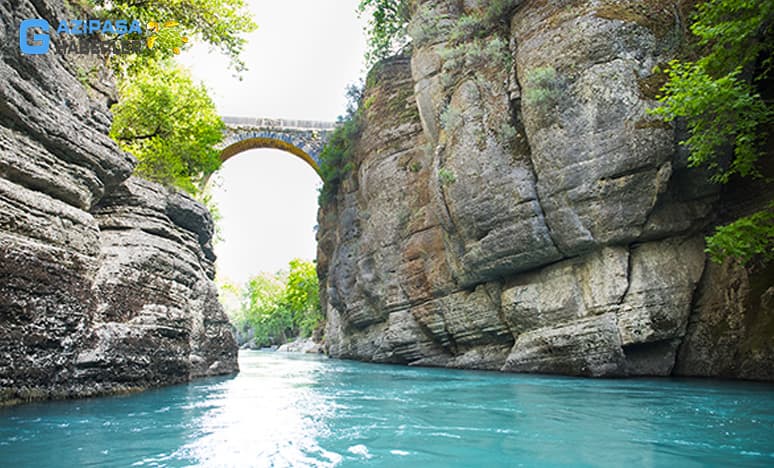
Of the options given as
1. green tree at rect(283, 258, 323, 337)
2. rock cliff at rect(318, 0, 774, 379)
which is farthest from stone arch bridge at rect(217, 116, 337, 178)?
rock cliff at rect(318, 0, 774, 379)

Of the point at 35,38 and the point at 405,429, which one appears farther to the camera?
the point at 35,38

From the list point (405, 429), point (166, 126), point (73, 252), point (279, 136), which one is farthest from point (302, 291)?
point (405, 429)

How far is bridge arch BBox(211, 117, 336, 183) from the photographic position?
3459 cm

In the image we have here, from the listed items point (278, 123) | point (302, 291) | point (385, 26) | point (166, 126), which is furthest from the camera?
point (302, 291)

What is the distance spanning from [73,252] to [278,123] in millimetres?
29441

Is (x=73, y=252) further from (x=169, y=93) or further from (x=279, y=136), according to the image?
(x=279, y=136)

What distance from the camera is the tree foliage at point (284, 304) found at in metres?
52.4

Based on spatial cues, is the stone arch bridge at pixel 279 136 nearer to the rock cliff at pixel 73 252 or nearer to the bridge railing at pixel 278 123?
the bridge railing at pixel 278 123

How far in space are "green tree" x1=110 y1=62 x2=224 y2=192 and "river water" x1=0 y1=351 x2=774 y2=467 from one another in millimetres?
7252

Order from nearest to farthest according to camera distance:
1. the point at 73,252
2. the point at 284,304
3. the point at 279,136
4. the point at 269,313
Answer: the point at 73,252 < the point at 279,136 < the point at 284,304 < the point at 269,313

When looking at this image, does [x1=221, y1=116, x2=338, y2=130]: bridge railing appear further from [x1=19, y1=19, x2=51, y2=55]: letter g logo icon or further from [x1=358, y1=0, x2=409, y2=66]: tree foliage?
[x1=19, y1=19, x2=51, y2=55]: letter g logo icon

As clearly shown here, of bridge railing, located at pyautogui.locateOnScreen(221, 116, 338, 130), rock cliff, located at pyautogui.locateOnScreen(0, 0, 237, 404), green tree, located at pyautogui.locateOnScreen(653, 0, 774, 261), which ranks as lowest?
rock cliff, located at pyautogui.locateOnScreen(0, 0, 237, 404)

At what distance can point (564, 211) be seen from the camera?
40.9ft

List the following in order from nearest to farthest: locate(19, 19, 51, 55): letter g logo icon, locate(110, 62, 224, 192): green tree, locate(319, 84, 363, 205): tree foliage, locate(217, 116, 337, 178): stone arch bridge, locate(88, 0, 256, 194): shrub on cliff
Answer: locate(19, 19, 51, 55): letter g logo icon
locate(88, 0, 256, 194): shrub on cliff
locate(110, 62, 224, 192): green tree
locate(319, 84, 363, 205): tree foliage
locate(217, 116, 337, 178): stone arch bridge
